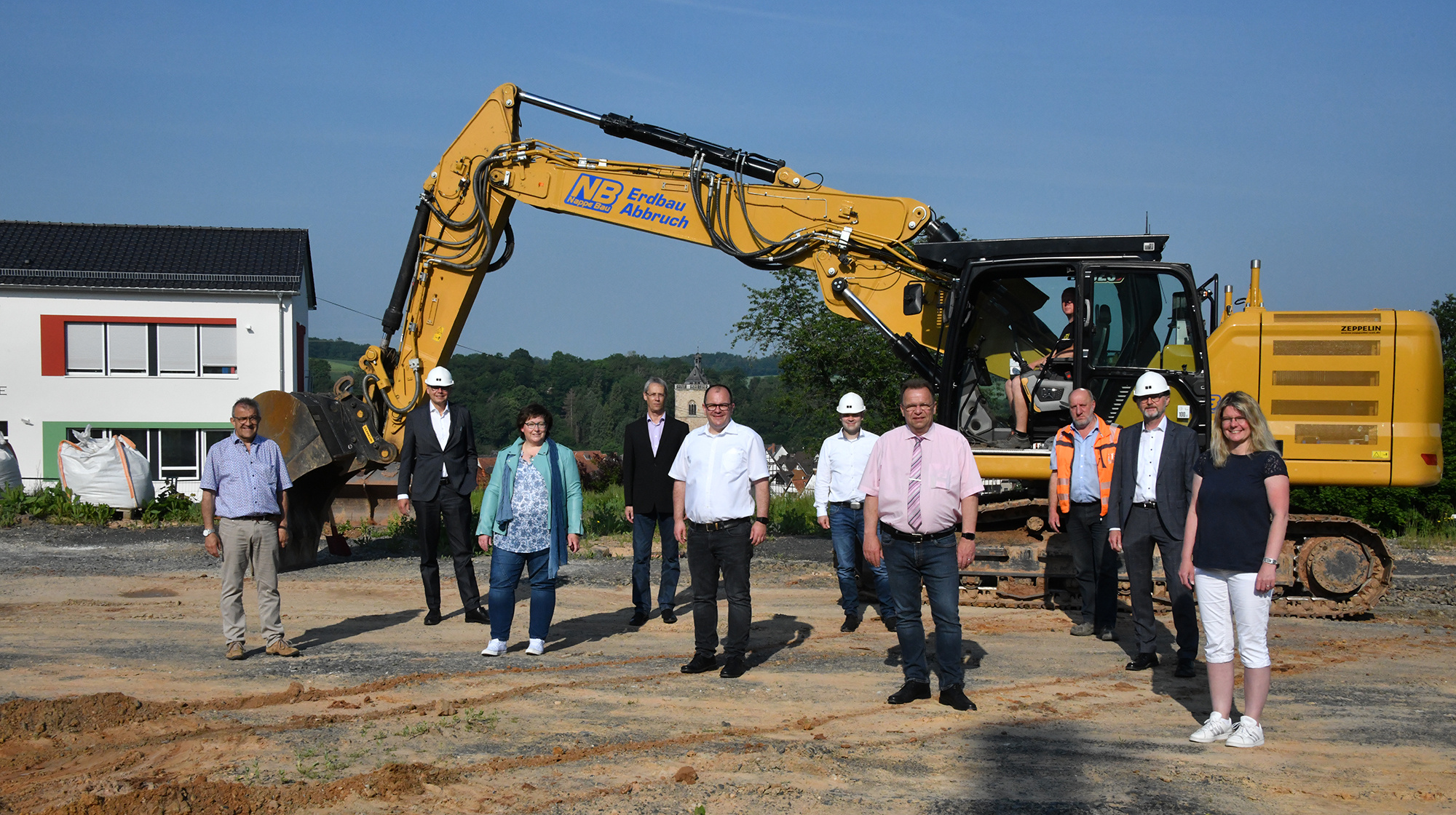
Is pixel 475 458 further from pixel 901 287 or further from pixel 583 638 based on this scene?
pixel 901 287

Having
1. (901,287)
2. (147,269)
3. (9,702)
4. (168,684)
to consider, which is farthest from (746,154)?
(147,269)

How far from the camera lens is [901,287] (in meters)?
10.0

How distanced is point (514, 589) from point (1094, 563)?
438 centimetres

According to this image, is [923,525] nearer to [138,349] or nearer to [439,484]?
[439,484]

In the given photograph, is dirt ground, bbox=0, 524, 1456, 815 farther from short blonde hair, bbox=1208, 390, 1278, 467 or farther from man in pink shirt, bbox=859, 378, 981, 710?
short blonde hair, bbox=1208, 390, 1278, 467

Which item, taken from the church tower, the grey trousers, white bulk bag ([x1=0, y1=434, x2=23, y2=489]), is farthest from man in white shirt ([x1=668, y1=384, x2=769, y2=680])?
the church tower

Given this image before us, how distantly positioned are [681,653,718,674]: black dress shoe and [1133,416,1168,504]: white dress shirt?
10.2ft

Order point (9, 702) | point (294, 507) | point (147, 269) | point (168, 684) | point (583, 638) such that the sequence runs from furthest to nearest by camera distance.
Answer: point (147, 269), point (294, 507), point (583, 638), point (168, 684), point (9, 702)

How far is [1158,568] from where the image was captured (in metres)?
9.71

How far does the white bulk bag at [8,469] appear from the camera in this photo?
64.2 feet

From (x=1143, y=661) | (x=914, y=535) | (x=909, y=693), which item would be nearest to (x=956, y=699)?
(x=909, y=693)

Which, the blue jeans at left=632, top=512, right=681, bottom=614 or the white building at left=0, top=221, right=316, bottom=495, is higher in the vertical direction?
the white building at left=0, top=221, right=316, bottom=495

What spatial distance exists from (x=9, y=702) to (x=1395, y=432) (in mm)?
9974

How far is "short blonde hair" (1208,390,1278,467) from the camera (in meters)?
5.43
